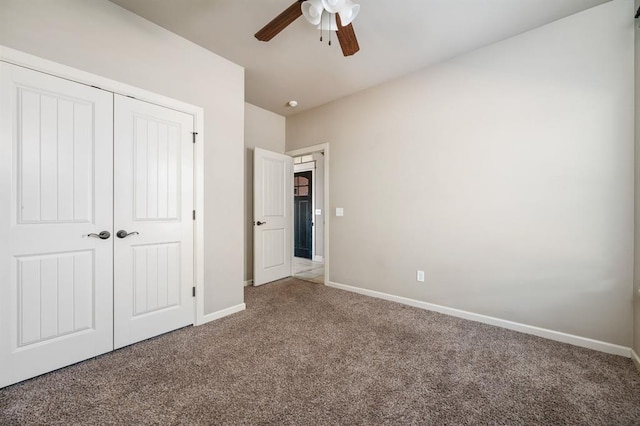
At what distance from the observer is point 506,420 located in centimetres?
Result: 144

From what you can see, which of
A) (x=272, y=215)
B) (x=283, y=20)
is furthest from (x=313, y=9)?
(x=272, y=215)

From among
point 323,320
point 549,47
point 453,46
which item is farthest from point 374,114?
point 323,320

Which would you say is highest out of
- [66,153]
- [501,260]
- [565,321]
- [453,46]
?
[453,46]

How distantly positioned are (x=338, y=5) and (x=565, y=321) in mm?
3044

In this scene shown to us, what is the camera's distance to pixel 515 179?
8.22 ft

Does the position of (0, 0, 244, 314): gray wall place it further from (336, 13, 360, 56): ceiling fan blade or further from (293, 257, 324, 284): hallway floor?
(293, 257, 324, 284): hallway floor

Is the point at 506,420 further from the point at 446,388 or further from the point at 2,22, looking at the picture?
the point at 2,22

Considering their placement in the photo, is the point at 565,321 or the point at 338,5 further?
the point at 565,321

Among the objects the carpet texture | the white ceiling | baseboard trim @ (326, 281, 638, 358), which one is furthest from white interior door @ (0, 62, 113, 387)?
baseboard trim @ (326, 281, 638, 358)

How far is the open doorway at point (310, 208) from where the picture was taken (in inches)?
234

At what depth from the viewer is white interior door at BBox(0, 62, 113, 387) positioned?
1.71 meters

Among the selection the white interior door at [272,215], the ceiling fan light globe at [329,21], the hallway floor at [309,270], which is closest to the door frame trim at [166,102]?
the white interior door at [272,215]

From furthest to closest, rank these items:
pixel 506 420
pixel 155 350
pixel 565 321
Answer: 1. pixel 565 321
2. pixel 155 350
3. pixel 506 420

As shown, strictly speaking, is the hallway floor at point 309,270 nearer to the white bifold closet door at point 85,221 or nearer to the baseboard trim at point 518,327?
the baseboard trim at point 518,327
